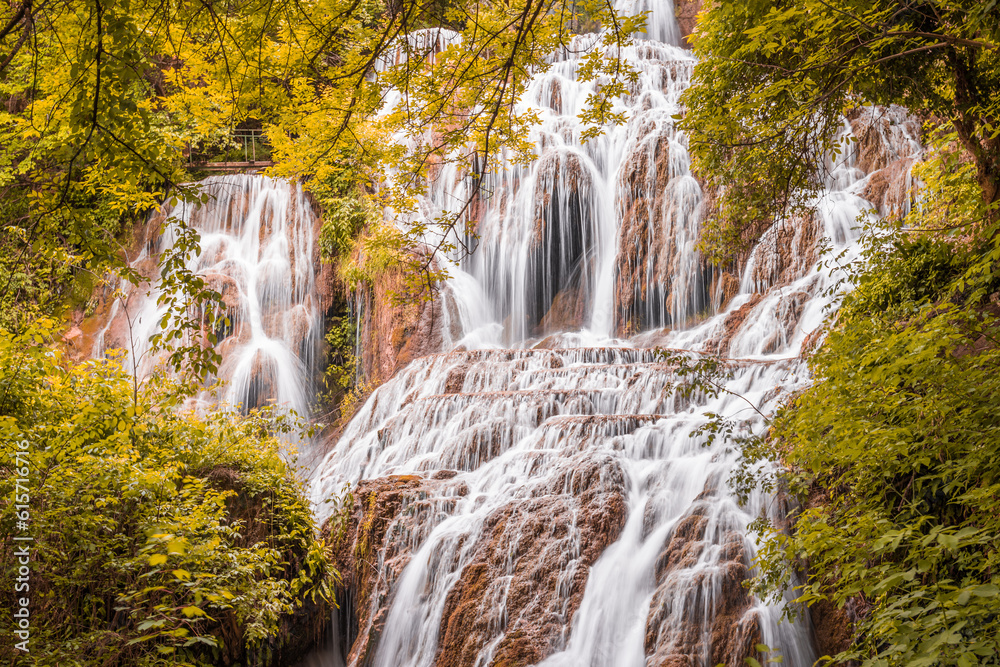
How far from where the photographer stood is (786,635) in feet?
16.3

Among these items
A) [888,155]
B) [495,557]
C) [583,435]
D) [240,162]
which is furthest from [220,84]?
[240,162]

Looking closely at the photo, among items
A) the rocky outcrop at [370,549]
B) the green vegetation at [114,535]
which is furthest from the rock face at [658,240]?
the green vegetation at [114,535]

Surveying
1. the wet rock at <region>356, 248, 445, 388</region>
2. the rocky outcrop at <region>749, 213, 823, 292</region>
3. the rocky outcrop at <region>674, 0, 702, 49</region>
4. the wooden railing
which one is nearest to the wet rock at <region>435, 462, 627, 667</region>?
the rocky outcrop at <region>749, 213, 823, 292</region>

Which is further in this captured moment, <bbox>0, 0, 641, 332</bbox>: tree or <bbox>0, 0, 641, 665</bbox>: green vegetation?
<bbox>0, 0, 641, 665</bbox>: green vegetation

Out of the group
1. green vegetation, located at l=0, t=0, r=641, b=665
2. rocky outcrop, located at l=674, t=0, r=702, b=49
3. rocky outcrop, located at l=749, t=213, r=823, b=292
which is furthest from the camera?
rocky outcrop, located at l=674, t=0, r=702, b=49

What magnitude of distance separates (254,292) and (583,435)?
1073 centimetres

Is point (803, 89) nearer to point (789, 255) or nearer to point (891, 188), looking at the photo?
point (789, 255)

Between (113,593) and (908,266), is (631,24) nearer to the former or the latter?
(908,266)

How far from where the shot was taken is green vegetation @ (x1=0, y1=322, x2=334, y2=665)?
3.82 meters

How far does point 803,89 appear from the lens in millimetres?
4414

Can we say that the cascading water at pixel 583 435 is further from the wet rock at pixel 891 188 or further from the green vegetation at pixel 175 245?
the green vegetation at pixel 175 245

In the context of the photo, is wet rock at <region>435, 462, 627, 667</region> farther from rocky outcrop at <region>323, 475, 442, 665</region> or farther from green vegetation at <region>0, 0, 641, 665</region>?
green vegetation at <region>0, 0, 641, 665</region>

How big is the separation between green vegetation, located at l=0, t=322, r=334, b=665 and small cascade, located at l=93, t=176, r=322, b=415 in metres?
8.66

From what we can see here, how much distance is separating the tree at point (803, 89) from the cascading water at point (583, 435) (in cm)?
79
